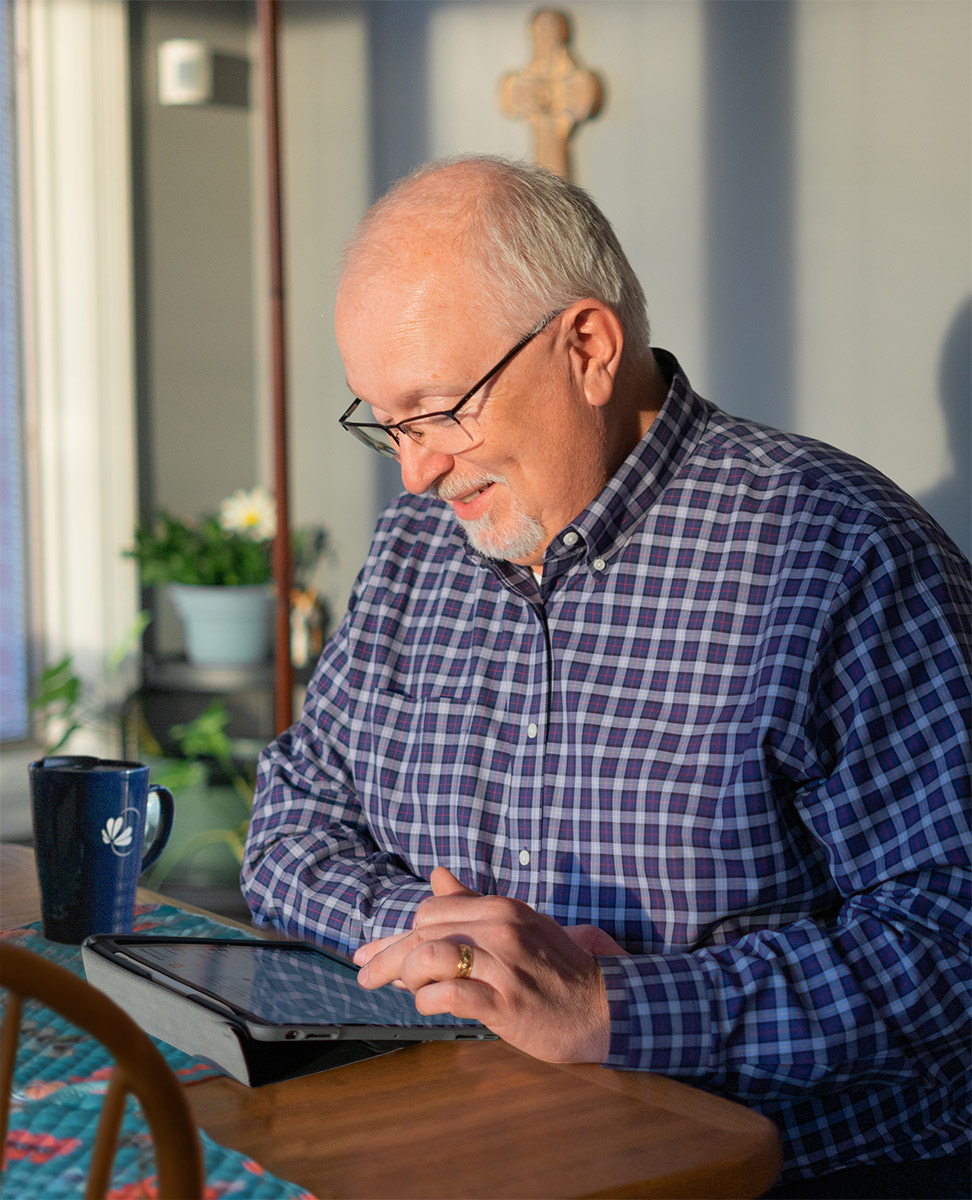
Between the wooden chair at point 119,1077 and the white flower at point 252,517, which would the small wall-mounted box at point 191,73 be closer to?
the white flower at point 252,517

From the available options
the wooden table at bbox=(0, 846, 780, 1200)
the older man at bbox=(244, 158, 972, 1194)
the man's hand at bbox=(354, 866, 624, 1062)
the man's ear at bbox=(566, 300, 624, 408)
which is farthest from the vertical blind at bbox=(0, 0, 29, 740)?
the wooden table at bbox=(0, 846, 780, 1200)

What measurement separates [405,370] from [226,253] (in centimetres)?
242

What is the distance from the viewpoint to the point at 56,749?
3.23 m

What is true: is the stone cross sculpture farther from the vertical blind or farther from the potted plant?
the vertical blind

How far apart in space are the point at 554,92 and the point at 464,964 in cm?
204

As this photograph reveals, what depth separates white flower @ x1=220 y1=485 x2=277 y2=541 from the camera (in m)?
3.19

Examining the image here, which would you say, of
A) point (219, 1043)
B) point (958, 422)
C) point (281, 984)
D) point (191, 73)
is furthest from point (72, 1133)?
point (191, 73)

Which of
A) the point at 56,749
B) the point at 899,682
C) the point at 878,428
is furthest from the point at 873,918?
the point at 56,749

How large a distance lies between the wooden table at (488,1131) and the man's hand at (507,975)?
0.02 metres

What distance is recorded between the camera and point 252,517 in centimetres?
319

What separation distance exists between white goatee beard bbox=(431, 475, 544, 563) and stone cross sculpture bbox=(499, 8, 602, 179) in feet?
4.47

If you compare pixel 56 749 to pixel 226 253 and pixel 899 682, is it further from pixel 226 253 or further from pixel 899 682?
pixel 899 682

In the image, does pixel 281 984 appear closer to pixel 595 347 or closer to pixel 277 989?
pixel 277 989

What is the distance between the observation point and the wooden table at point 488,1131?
689 millimetres
